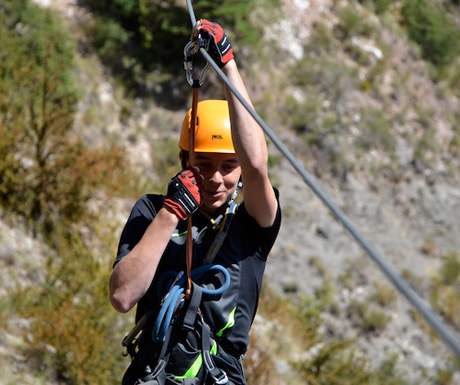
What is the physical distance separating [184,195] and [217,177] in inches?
11.1

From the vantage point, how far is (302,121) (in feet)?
39.4

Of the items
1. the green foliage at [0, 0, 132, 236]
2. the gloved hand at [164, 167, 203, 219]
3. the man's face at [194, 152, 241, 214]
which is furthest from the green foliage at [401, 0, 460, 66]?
the gloved hand at [164, 167, 203, 219]

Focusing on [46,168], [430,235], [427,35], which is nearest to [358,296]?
[430,235]

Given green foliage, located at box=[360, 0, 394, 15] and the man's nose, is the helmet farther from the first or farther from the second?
green foliage, located at box=[360, 0, 394, 15]

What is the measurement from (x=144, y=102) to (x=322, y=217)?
4.85 m

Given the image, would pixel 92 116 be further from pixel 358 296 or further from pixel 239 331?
pixel 239 331

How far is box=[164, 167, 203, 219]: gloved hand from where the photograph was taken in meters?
1.75

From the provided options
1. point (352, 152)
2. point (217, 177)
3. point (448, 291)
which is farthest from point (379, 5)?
point (217, 177)

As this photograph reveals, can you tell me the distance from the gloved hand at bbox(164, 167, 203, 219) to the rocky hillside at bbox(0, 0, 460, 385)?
211 inches

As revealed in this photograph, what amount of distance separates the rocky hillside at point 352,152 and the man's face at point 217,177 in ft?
16.8

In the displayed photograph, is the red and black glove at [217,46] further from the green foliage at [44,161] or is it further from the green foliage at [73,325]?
the green foliage at [44,161]

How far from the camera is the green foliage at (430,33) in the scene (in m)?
16.8

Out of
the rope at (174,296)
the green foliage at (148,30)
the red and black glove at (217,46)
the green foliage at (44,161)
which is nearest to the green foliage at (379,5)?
the green foliage at (148,30)

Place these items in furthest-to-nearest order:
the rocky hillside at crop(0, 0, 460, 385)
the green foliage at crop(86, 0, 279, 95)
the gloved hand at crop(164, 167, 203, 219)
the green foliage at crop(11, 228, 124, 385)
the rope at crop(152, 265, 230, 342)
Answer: the green foliage at crop(86, 0, 279, 95)
the rocky hillside at crop(0, 0, 460, 385)
the green foliage at crop(11, 228, 124, 385)
the rope at crop(152, 265, 230, 342)
the gloved hand at crop(164, 167, 203, 219)
